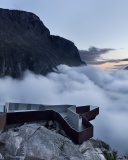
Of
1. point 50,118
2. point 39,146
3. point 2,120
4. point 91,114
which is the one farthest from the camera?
point 91,114

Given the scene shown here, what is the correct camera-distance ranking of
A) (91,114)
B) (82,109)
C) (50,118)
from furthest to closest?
(82,109), (91,114), (50,118)

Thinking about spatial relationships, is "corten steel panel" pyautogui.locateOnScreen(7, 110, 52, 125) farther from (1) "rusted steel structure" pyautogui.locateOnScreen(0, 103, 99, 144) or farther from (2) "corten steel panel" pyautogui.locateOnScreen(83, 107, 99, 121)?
(2) "corten steel panel" pyautogui.locateOnScreen(83, 107, 99, 121)

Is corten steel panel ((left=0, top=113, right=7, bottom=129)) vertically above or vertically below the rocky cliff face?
above

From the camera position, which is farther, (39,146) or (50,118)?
(50,118)

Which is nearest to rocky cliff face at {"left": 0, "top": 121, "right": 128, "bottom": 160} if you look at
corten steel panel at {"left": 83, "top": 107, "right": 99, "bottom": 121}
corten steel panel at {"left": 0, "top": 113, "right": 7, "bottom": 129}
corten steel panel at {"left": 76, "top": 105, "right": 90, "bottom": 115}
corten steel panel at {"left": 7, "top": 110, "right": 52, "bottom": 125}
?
corten steel panel at {"left": 0, "top": 113, "right": 7, "bottom": 129}

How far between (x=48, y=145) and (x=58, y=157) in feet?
6.66

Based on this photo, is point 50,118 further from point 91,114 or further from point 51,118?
point 91,114

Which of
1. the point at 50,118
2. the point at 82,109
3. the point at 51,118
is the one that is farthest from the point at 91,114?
the point at 50,118

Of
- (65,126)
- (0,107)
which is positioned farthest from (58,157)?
(0,107)

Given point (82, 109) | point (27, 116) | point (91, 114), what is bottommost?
point (91, 114)

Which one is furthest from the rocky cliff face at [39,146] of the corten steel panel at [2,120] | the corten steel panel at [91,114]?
the corten steel panel at [91,114]

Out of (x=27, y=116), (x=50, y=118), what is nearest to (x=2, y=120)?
(x=27, y=116)

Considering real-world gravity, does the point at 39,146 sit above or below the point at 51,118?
below

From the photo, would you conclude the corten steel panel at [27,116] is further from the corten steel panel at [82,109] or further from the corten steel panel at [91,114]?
→ the corten steel panel at [91,114]
